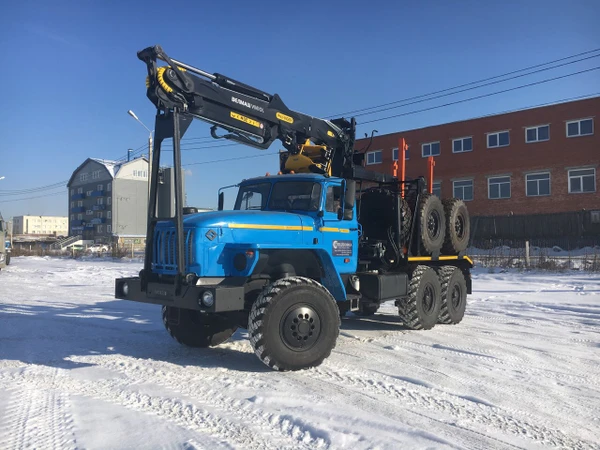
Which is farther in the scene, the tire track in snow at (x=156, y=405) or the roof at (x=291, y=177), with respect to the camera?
the roof at (x=291, y=177)

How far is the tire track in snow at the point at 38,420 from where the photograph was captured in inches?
161

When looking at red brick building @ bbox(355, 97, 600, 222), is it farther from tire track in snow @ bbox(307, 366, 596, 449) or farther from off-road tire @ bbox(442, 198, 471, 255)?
tire track in snow @ bbox(307, 366, 596, 449)

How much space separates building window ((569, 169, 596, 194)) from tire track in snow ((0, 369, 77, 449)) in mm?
34191

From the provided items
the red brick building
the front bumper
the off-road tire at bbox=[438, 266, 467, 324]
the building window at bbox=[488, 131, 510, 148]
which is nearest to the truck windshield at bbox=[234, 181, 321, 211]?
the front bumper

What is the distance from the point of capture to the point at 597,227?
31391mm

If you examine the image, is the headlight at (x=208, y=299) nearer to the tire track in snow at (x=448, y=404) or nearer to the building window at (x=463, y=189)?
the tire track in snow at (x=448, y=404)

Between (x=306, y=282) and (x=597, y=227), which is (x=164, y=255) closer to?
(x=306, y=282)

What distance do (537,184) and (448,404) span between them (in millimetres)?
33255

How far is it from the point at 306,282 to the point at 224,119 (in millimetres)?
2745

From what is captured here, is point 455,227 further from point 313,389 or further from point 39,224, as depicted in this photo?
point 39,224

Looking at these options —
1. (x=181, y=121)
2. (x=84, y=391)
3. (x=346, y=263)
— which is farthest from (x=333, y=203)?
(x=84, y=391)

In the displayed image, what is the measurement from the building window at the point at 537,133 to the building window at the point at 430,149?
6831 mm

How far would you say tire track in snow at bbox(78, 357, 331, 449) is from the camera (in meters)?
4.25

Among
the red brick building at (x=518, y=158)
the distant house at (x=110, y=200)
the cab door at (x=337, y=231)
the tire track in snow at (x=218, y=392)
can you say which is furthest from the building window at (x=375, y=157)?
the distant house at (x=110, y=200)
